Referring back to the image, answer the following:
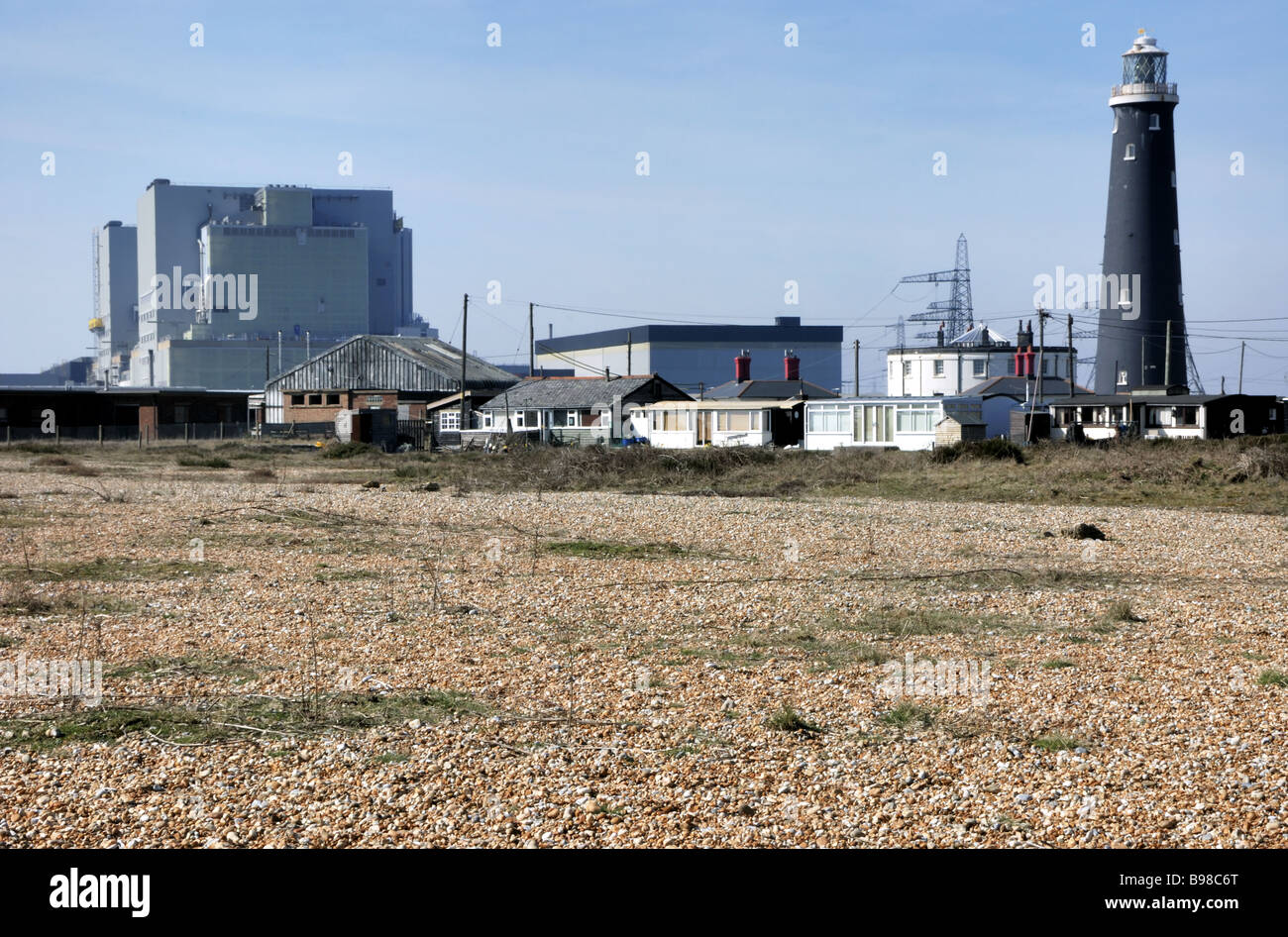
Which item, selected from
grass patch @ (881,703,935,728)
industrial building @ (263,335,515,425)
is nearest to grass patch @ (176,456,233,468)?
industrial building @ (263,335,515,425)

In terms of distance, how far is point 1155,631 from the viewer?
13375 mm

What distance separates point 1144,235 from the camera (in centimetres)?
6450

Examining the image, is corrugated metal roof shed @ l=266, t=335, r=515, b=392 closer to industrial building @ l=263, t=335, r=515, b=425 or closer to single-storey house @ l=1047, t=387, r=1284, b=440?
industrial building @ l=263, t=335, r=515, b=425

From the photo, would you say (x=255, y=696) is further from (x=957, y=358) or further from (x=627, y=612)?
(x=957, y=358)

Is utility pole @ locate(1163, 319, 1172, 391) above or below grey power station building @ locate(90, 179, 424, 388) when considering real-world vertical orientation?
below

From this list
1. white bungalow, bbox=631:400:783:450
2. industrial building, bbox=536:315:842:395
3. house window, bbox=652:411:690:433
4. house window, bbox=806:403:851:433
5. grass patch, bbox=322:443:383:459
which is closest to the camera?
grass patch, bbox=322:443:383:459

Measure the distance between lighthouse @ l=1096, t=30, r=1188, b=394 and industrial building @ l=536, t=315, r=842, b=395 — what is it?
6448 centimetres

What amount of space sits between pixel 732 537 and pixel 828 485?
15.0 m

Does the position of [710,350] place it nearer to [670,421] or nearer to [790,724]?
[670,421]

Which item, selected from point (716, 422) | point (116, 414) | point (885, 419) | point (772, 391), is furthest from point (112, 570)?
point (116, 414)

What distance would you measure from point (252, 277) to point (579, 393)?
96.7m

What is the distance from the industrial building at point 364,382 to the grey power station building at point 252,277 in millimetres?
61906

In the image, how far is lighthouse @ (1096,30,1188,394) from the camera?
6456 cm
